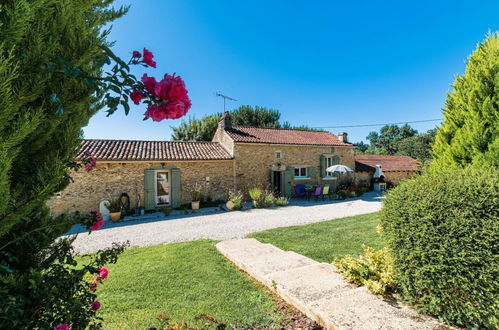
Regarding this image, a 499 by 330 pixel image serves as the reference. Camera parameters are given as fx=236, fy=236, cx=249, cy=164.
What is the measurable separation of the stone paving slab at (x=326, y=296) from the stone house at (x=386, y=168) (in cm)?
1879

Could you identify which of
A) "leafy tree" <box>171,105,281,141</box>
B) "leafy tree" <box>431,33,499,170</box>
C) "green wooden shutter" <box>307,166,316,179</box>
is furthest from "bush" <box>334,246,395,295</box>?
"leafy tree" <box>171,105,281,141</box>

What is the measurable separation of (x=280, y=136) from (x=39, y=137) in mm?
18308

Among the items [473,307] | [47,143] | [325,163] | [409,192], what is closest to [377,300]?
[473,307]

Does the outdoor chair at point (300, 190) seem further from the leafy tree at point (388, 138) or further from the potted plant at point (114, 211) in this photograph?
the leafy tree at point (388, 138)

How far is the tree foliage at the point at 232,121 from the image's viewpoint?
89.5ft

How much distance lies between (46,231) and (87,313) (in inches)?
24.6

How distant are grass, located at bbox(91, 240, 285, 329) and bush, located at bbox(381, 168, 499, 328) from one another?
1806 mm

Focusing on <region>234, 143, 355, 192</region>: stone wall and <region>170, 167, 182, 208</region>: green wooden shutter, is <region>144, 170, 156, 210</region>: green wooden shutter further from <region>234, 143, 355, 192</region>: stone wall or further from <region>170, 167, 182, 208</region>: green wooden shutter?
<region>234, 143, 355, 192</region>: stone wall

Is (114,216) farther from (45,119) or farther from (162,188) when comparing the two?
(45,119)

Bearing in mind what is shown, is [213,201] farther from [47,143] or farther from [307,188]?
[47,143]

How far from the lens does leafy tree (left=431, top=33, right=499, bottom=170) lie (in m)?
3.38

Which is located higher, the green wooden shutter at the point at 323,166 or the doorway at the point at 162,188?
the green wooden shutter at the point at 323,166

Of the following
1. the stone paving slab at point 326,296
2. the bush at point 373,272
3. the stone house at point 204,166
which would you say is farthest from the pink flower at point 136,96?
the stone house at point 204,166

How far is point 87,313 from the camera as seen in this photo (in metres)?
1.61
